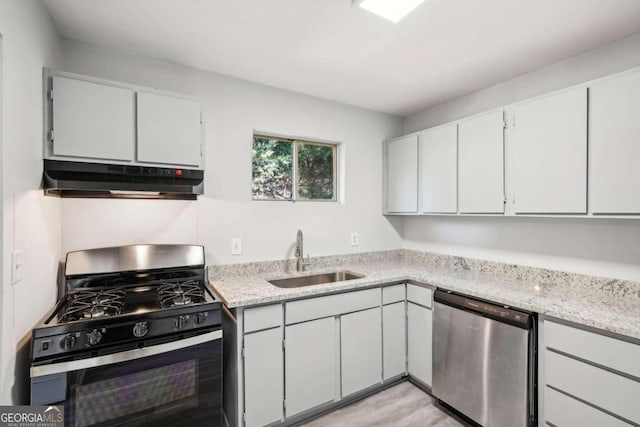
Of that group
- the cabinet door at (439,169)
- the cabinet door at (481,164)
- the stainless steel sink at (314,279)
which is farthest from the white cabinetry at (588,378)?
the stainless steel sink at (314,279)

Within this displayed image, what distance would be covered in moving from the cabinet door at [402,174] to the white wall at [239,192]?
0.44ft

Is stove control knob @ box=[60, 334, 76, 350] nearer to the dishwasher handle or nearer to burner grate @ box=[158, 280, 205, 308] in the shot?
burner grate @ box=[158, 280, 205, 308]

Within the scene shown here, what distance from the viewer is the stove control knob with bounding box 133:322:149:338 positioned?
4.73 ft

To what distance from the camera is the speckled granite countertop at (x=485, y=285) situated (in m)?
1.64

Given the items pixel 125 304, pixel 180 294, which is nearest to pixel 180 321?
pixel 180 294

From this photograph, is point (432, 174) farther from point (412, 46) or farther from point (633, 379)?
point (633, 379)

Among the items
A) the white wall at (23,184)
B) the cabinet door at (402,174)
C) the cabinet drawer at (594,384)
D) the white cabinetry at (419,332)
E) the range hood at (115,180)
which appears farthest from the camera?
the cabinet door at (402,174)

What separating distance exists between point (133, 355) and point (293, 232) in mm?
1479

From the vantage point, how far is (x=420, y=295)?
2395 millimetres

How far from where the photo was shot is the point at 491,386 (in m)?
1.87

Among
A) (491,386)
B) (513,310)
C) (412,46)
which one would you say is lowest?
(491,386)

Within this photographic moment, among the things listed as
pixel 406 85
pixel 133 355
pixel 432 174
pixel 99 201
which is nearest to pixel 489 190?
pixel 432 174

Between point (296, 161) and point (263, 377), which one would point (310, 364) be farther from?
point (296, 161)

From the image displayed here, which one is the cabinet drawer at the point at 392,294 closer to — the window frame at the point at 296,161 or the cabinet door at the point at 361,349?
the cabinet door at the point at 361,349
